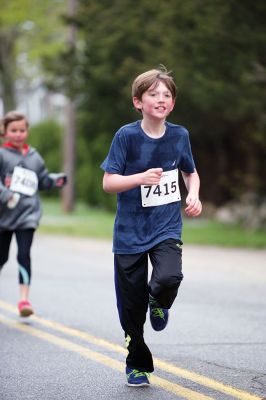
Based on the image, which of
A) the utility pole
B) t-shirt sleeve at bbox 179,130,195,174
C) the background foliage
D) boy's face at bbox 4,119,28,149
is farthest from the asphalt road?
the utility pole

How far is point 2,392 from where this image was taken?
5.73m

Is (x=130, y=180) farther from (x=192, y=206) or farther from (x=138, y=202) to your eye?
(x=192, y=206)

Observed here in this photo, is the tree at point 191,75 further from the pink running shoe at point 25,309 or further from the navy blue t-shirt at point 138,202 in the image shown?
the navy blue t-shirt at point 138,202

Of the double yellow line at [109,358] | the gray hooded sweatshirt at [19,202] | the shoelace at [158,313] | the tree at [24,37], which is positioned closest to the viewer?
the double yellow line at [109,358]

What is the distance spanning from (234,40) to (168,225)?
39.1ft

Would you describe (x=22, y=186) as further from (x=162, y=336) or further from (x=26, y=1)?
(x=26, y=1)

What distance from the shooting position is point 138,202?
584cm

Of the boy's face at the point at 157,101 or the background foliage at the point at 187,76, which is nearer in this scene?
the boy's face at the point at 157,101

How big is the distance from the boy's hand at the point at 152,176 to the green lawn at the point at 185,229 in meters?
11.5

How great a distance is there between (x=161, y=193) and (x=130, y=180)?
0.30 m

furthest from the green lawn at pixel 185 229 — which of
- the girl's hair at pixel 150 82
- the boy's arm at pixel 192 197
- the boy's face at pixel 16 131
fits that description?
the girl's hair at pixel 150 82

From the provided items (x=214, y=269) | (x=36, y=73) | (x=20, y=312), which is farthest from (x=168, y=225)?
(x=36, y=73)

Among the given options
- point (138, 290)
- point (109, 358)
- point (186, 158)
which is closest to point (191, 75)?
point (109, 358)

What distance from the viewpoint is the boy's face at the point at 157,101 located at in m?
5.73
